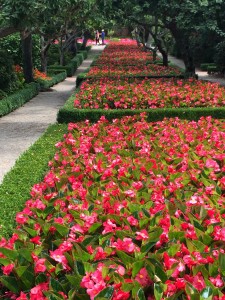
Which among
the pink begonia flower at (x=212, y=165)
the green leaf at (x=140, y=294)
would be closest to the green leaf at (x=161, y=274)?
the green leaf at (x=140, y=294)

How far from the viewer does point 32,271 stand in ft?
10.3

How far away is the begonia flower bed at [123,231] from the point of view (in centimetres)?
287

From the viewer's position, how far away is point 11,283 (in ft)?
10.0

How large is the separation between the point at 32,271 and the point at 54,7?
9.62 meters

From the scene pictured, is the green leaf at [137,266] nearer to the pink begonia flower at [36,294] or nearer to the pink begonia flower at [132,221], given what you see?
the pink begonia flower at [36,294]

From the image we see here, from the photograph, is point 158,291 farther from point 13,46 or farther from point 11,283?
point 13,46

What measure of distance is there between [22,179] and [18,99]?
987cm

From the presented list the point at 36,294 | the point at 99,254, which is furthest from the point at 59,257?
the point at 36,294

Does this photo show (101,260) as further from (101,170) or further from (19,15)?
(19,15)

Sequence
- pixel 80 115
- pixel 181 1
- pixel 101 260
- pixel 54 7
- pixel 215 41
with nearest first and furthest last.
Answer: pixel 101 260
pixel 80 115
pixel 54 7
pixel 181 1
pixel 215 41

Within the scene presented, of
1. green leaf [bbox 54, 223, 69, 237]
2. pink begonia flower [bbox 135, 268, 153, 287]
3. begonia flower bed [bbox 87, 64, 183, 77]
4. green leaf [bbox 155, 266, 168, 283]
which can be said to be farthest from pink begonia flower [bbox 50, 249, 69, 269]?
begonia flower bed [bbox 87, 64, 183, 77]

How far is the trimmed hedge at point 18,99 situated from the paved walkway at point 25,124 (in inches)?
5.5

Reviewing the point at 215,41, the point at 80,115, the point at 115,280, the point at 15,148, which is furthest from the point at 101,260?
the point at 215,41

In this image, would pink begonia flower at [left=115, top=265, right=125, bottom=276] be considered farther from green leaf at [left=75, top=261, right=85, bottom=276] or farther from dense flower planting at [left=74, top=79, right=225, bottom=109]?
dense flower planting at [left=74, top=79, right=225, bottom=109]
